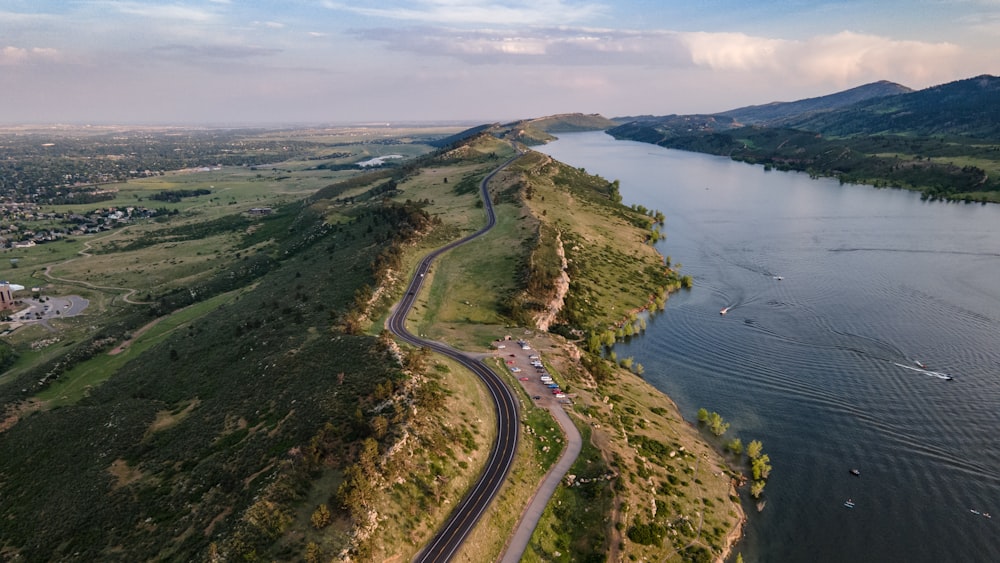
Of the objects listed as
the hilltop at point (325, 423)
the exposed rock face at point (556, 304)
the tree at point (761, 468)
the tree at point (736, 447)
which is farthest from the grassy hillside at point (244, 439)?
the tree at point (761, 468)

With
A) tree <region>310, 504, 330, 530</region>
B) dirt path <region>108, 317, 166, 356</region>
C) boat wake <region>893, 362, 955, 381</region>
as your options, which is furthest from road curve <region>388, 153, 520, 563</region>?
boat wake <region>893, 362, 955, 381</region>

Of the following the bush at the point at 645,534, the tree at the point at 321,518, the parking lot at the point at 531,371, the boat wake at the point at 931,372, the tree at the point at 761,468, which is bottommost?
the tree at the point at 761,468

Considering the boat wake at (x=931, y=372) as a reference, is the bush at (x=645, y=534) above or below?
below

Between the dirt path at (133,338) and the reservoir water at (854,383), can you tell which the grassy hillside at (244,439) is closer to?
the dirt path at (133,338)

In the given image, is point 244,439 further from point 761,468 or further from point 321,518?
point 761,468

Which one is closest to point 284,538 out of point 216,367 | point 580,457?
point 580,457

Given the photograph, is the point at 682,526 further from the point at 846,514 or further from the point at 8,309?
the point at 8,309
